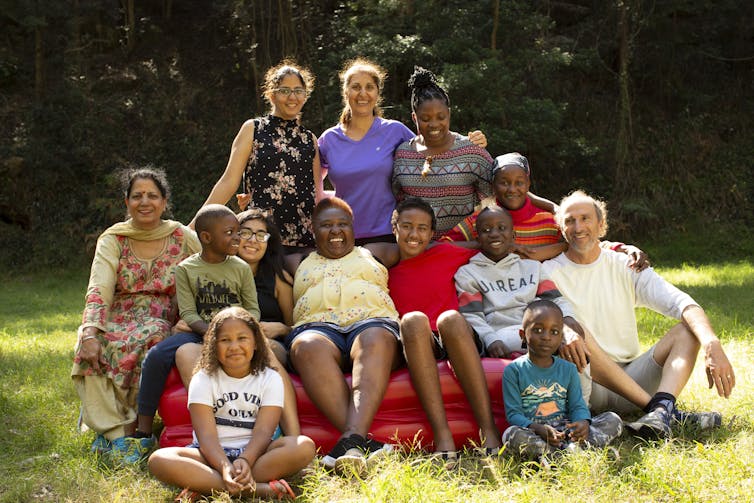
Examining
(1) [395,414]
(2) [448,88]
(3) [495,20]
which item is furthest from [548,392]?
(3) [495,20]

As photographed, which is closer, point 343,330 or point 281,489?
point 281,489

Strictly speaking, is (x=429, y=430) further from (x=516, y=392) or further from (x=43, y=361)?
(x=43, y=361)

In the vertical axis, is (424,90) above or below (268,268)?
above

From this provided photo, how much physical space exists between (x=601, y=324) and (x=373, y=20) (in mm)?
9520

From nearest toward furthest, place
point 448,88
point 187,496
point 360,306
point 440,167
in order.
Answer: point 187,496, point 360,306, point 440,167, point 448,88

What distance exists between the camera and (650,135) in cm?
1377

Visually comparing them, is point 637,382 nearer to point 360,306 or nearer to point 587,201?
point 587,201

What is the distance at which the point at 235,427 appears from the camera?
11.1ft

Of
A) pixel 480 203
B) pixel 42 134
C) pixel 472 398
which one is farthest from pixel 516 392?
pixel 42 134

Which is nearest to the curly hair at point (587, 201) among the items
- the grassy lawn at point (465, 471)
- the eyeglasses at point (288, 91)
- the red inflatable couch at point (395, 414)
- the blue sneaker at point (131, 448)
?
the red inflatable couch at point (395, 414)

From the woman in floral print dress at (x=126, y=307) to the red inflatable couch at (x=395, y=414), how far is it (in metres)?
0.24

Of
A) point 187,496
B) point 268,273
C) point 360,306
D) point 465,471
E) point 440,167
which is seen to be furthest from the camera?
point 440,167

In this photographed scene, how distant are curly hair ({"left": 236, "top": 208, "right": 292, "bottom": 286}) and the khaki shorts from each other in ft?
5.70

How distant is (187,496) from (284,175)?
2199 mm
